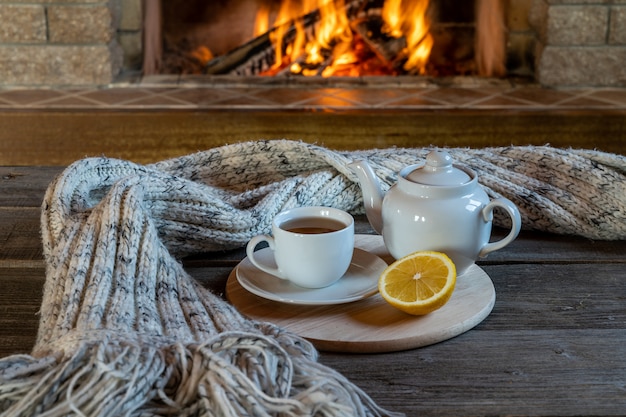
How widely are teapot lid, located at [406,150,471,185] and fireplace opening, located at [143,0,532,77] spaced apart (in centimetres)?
168

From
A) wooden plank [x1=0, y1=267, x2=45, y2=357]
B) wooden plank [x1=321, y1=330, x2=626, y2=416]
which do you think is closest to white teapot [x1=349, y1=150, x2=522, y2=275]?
wooden plank [x1=321, y1=330, x2=626, y2=416]

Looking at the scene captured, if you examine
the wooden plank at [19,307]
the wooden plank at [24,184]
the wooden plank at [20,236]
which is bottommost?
the wooden plank at [19,307]

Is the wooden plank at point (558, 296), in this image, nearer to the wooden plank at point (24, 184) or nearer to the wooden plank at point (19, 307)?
the wooden plank at point (19, 307)

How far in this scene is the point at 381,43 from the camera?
264cm

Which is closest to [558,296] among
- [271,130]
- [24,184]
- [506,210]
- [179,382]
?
[506,210]

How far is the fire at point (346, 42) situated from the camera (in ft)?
8.61

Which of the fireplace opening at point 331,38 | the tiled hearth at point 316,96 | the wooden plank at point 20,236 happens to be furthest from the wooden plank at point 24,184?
the fireplace opening at point 331,38

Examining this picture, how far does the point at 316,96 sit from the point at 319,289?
1.47 meters

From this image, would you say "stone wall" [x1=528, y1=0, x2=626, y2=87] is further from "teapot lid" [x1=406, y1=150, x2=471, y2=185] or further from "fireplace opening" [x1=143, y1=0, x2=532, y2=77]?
"teapot lid" [x1=406, y1=150, x2=471, y2=185]

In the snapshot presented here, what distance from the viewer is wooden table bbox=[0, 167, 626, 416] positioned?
72cm

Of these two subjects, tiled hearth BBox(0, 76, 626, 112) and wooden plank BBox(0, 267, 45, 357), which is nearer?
wooden plank BBox(0, 267, 45, 357)

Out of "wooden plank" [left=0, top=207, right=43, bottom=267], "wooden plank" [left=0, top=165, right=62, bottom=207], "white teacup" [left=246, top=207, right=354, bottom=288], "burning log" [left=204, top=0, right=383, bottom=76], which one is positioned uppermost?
"burning log" [left=204, top=0, right=383, bottom=76]

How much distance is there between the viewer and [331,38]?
8.70 feet

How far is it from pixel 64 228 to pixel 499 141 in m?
1.47
